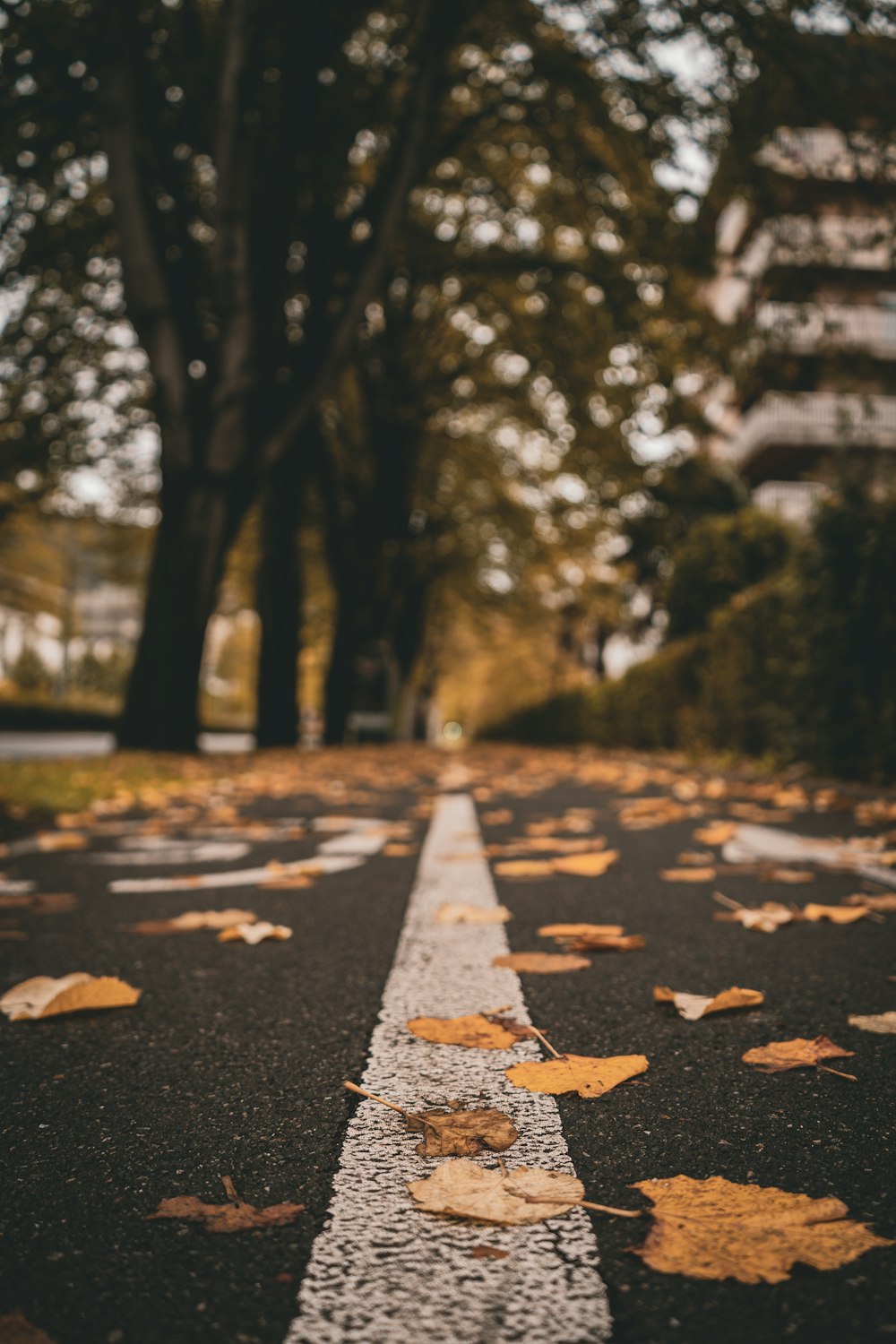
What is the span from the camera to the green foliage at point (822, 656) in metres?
6.02

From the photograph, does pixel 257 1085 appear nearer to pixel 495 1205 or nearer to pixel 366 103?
pixel 495 1205

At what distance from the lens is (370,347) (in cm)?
1984

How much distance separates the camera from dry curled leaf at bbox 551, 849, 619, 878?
360 centimetres

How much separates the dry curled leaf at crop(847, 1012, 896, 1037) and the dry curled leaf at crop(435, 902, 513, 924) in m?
1.08

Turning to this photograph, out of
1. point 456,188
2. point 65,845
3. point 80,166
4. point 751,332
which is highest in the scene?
point 456,188

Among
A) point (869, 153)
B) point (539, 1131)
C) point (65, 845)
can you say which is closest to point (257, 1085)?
point (539, 1131)

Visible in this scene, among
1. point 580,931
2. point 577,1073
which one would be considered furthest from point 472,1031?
point 580,931

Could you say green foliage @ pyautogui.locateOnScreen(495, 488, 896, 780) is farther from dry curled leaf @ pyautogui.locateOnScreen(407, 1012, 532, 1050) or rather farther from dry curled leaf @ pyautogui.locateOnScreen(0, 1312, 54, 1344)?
dry curled leaf @ pyautogui.locateOnScreen(0, 1312, 54, 1344)

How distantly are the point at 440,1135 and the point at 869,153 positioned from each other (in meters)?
9.16

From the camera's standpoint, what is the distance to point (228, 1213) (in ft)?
3.82

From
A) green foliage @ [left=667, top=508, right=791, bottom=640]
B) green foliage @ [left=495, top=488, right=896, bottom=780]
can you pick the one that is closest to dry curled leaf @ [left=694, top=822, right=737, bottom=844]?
green foliage @ [left=495, top=488, right=896, bottom=780]

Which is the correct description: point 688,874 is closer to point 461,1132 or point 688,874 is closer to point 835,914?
point 835,914

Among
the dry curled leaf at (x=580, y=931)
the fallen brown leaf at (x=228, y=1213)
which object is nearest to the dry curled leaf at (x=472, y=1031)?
the fallen brown leaf at (x=228, y=1213)

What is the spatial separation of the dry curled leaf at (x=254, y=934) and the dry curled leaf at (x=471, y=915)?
0.45 m
